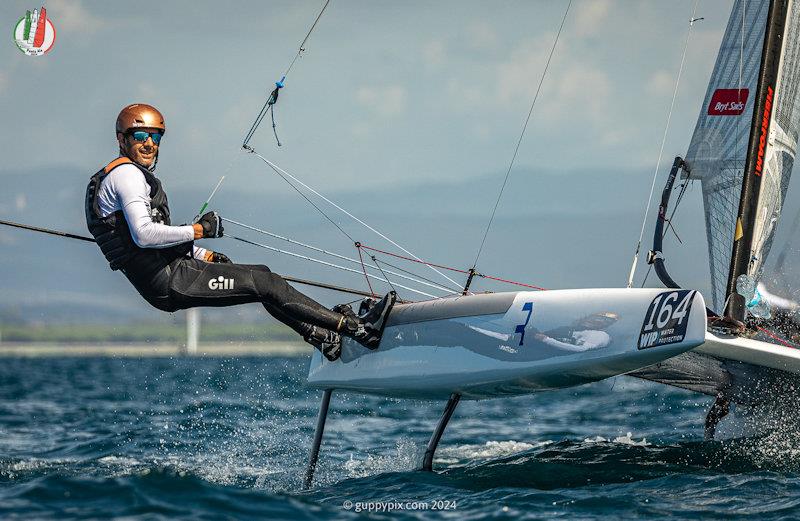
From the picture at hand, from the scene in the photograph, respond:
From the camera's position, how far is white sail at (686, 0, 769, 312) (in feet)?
23.5

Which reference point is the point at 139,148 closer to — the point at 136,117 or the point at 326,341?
the point at 136,117

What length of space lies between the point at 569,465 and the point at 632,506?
132cm

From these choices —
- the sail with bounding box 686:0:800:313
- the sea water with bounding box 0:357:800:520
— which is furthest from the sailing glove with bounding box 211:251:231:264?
the sail with bounding box 686:0:800:313

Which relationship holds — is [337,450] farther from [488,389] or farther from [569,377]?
[569,377]

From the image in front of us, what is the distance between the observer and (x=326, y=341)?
632cm

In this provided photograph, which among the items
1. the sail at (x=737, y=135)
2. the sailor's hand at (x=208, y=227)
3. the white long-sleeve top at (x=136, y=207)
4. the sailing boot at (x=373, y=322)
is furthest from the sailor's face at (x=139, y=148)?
the sail at (x=737, y=135)

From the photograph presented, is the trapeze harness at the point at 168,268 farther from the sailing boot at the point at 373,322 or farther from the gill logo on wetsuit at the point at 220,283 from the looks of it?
the sailing boot at the point at 373,322

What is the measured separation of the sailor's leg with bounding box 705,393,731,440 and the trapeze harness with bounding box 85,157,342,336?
9.27ft

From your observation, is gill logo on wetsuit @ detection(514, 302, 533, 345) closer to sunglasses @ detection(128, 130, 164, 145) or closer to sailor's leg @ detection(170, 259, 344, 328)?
sailor's leg @ detection(170, 259, 344, 328)

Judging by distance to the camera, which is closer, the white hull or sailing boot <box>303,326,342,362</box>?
the white hull

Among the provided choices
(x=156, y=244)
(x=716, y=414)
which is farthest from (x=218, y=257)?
(x=716, y=414)

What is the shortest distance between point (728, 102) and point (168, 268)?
13.1ft

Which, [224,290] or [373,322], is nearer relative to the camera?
[224,290]

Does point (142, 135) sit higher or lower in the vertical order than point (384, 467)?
higher
